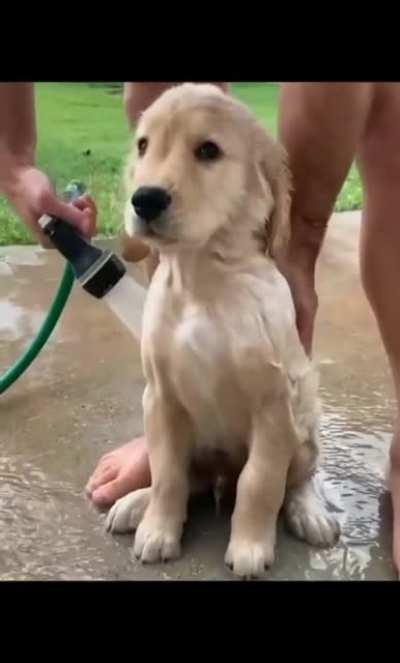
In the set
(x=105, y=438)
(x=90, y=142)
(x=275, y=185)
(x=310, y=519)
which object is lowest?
(x=90, y=142)

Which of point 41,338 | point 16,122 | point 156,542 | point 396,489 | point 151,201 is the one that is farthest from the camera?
point 41,338

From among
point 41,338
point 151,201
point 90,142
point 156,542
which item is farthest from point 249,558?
point 90,142

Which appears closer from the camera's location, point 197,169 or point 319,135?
point 197,169

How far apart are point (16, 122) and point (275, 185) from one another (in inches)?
18.9

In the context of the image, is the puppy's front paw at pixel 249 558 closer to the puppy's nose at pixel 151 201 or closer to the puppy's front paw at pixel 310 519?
the puppy's front paw at pixel 310 519

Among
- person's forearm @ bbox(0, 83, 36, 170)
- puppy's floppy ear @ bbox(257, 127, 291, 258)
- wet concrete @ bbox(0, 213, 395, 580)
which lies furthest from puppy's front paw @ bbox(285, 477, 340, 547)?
person's forearm @ bbox(0, 83, 36, 170)

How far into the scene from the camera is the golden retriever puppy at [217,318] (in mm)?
1037

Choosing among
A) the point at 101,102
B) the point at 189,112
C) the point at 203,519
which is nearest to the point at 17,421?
the point at 203,519

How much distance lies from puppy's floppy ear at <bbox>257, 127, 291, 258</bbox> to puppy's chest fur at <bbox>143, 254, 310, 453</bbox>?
1.2 inches

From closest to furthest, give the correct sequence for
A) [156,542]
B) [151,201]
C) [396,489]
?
[151,201]
[156,542]
[396,489]

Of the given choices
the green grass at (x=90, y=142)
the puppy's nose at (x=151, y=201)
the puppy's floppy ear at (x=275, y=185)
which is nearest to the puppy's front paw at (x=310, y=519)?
the puppy's floppy ear at (x=275, y=185)

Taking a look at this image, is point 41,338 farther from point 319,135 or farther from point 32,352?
point 319,135

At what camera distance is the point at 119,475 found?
4.27 feet

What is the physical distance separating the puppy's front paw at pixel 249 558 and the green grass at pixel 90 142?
48.0 inches
